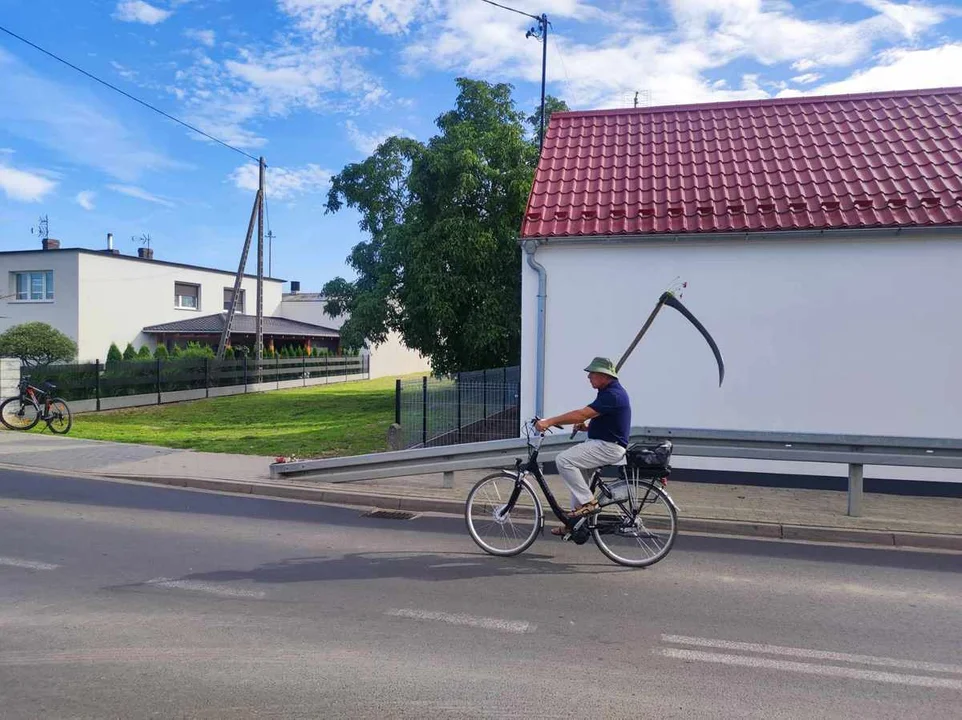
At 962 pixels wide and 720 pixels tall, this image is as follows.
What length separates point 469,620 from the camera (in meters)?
4.86

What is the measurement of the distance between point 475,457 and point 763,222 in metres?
4.79

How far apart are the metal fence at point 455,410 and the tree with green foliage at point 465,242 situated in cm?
229

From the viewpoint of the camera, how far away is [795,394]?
9500 mm

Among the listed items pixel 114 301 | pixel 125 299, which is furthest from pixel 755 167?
pixel 125 299

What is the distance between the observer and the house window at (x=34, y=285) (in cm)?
3309

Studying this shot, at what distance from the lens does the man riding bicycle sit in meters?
6.23

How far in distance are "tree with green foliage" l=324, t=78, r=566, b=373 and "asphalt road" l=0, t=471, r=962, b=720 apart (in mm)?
9205

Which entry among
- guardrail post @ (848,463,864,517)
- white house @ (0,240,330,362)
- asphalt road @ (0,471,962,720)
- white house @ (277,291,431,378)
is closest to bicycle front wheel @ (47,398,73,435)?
asphalt road @ (0,471,962,720)

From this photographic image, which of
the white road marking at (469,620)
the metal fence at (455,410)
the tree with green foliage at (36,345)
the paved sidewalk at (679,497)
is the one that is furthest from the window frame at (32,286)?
the white road marking at (469,620)

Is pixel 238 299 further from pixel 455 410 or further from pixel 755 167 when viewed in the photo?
pixel 755 167

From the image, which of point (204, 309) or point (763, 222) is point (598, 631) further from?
point (204, 309)

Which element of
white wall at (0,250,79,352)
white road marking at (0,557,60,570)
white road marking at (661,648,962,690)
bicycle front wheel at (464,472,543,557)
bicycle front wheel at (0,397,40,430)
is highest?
white wall at (0,250,79,352)

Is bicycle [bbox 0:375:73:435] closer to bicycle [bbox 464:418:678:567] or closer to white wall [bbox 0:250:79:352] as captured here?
bicycle [bbox 464:418:678:567]

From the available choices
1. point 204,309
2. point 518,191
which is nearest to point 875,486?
point 518,191
